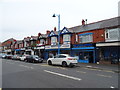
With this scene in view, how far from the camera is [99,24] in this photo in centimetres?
2205

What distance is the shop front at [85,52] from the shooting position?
20981 millimetres

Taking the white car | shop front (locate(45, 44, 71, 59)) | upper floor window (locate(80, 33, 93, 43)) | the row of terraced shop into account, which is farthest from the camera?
shop front (locate(45, 44, 71, 59))

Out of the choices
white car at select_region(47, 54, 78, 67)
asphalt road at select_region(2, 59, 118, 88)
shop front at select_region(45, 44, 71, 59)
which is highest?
shop front at select_region(45, 44, 71, 59)

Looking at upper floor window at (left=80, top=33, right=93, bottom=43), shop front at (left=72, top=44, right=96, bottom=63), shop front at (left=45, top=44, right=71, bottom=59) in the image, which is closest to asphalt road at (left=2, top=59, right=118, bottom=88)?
shop front at (left=72, top=44, right=96, bottom=63)

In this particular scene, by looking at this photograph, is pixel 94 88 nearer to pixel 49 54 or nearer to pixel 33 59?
pixel 33 59

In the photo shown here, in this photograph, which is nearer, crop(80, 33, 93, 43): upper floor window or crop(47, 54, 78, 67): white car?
crop(47, 54, 78, 67): white car

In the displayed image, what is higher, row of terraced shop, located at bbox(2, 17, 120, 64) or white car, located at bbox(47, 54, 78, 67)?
row of terraced shop, located at bbox(2, 17, 120, 64)

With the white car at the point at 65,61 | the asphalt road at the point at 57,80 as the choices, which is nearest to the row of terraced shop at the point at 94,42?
the white car at the point at 65,61

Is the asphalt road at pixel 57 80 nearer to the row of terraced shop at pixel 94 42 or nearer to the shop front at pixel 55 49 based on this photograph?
the row of terraced shop at pixel 94 42

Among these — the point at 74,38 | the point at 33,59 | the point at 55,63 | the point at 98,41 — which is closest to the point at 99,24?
the point at 98,41

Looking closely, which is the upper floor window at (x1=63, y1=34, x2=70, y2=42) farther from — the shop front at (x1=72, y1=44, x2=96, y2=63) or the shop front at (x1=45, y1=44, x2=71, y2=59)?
the shop front at (x1=72, y1=44, x2=96, y2=63)

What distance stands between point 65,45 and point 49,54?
721cm

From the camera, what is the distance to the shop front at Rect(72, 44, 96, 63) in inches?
826

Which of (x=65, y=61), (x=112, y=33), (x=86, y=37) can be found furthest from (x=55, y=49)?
(x=112, y=33)
